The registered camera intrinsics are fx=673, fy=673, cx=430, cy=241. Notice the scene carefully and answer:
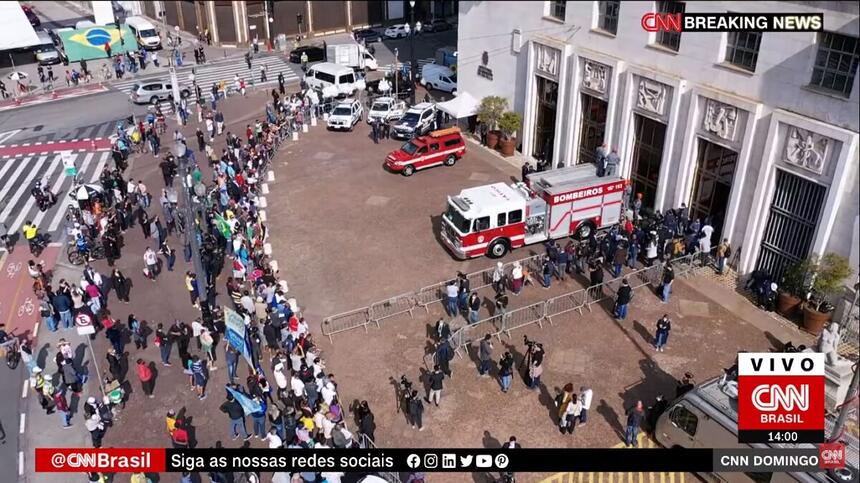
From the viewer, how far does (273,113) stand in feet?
142

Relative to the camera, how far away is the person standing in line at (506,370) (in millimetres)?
19922

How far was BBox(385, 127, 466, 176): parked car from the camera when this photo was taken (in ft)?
116

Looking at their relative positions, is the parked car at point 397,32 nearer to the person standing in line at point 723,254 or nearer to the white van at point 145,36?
the white van at point 145,36

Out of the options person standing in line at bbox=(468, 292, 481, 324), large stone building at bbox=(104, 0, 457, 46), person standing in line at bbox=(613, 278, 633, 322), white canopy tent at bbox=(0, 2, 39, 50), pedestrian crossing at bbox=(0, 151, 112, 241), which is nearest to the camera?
person standing in line at bbox=(468, 292, 481, 324)

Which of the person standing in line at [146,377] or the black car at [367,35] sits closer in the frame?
the person standing in line at [146,377]

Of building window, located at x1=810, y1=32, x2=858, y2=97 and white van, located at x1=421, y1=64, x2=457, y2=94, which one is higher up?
building window, located at x1=810, y1=32, x2=858, y2=97

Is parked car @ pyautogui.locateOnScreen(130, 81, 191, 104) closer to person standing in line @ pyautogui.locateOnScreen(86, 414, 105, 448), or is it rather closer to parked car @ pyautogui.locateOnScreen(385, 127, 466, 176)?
parked car @ pyautogui.locateOnScreen(385, 127, 466, 176)

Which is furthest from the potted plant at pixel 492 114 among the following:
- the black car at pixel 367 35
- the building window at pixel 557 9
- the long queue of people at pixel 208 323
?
the black car at pixel 367 35

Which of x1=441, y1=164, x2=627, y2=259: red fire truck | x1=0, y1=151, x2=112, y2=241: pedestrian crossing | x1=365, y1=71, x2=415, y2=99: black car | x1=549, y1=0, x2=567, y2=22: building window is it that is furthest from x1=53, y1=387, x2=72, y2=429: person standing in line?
x1=365, y1=71, x2=415, y2=99: black car

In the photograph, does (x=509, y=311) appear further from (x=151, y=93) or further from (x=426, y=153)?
(x=151, y=93)

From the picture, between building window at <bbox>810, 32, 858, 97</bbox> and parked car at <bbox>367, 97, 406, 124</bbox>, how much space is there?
85.0ft

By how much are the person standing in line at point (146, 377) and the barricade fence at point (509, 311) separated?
224 inches

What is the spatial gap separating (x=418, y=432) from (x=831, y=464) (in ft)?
33.4

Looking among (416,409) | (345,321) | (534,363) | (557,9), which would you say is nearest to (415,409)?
(416,409)
